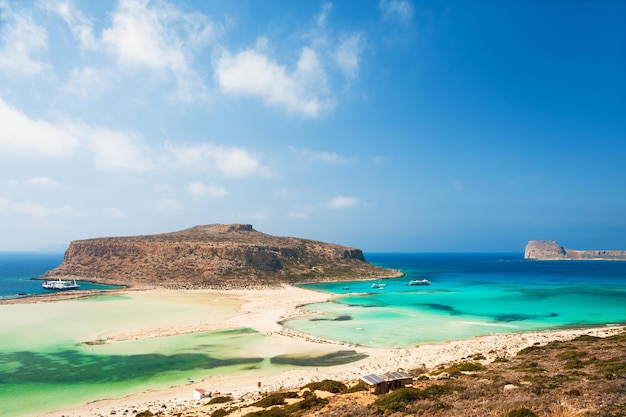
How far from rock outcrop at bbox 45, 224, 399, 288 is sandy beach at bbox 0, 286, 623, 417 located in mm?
21843

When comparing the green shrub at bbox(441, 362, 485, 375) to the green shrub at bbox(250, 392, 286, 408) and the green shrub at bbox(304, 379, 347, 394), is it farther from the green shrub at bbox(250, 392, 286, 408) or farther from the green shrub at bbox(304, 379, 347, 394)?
the green shrub at bbox(250, 392, 286, 408)

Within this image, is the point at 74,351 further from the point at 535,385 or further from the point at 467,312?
the point at 467,312

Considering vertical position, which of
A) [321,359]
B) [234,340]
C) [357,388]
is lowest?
[321,359]

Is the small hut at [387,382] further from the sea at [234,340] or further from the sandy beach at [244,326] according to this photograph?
the sea at [234,340]

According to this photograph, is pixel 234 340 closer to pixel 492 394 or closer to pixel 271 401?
pixel 271 401

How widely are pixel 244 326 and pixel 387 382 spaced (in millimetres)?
28081

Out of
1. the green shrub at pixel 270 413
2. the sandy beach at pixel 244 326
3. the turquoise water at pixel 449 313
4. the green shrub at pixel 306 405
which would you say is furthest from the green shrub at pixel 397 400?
the turquoise water at pixel 449 313

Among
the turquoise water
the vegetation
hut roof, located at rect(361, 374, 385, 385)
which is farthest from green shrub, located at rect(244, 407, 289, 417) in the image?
the turquoise water

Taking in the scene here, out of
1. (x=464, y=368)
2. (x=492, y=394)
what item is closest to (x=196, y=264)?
(x=464, y=368)

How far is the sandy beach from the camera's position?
23.3 m

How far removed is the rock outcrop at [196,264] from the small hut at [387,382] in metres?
73.8

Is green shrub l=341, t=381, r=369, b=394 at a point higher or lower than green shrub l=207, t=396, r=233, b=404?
higher

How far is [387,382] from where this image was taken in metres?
19.7

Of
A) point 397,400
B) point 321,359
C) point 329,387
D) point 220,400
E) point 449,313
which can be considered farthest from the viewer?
point 449,313
